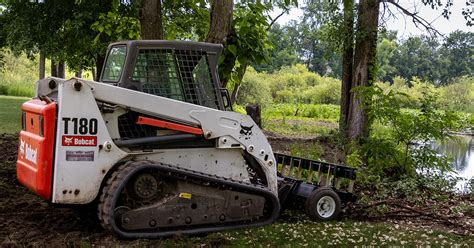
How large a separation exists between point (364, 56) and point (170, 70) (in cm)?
946

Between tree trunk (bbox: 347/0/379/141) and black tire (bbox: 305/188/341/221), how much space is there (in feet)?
25.6

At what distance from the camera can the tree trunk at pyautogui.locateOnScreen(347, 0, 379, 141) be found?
1471 centimetres

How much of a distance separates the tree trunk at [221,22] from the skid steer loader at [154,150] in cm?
235

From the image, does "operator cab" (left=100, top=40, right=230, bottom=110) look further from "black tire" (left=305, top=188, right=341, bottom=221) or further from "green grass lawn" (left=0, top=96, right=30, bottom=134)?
"green grass lawn" (left=0, top=96, right=30, bottom=134)

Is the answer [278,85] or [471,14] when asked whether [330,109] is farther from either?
[471,14]

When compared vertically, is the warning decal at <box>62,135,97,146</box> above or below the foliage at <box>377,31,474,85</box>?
below

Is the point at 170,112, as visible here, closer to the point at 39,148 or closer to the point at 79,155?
the point at 79,155

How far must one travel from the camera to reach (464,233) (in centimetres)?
665

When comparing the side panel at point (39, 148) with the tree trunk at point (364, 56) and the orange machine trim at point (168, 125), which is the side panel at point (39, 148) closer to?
the orange machine trim at point (168, 125)

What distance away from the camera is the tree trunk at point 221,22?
8945 millimetres

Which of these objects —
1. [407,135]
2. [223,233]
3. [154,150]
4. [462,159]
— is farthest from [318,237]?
[462,159]

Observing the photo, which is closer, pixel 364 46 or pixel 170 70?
pixel 170 70

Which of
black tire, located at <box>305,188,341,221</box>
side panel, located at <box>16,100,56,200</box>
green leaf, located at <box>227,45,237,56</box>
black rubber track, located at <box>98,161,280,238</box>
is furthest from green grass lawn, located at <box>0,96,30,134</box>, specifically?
black tire, located at <box>305,188,341,221</box>

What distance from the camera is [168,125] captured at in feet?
19.8
